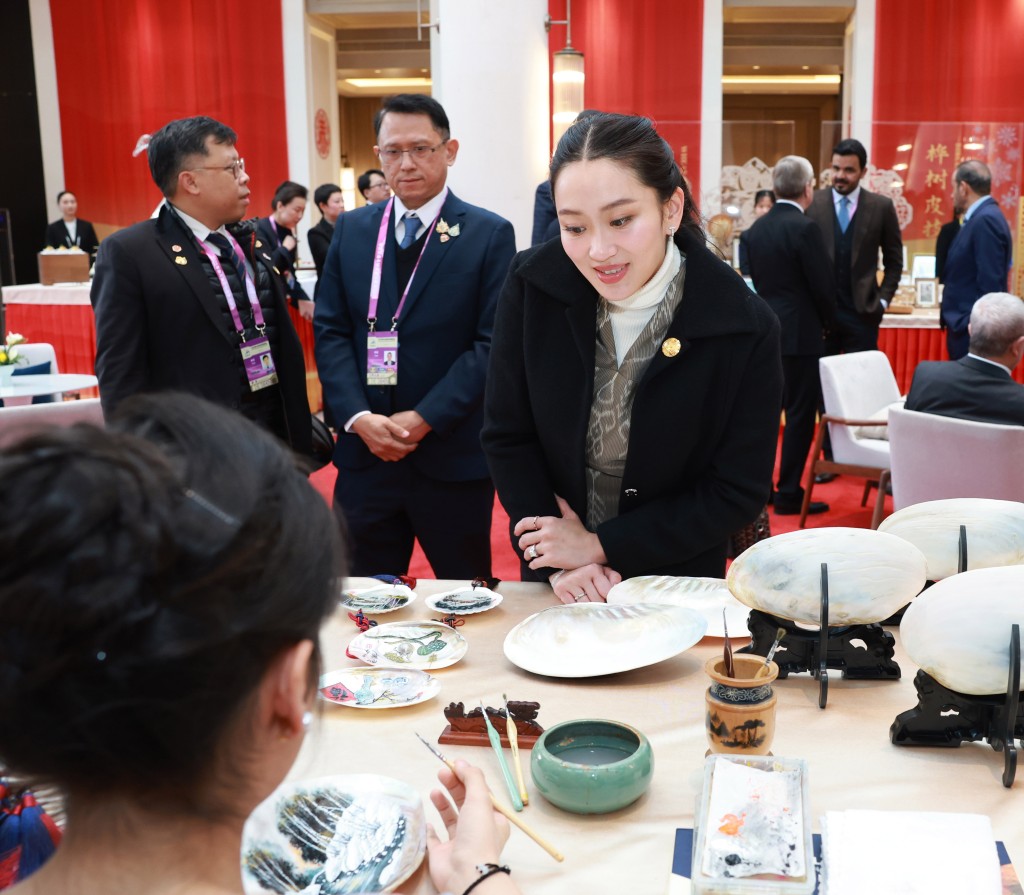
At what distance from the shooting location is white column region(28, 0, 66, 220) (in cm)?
1132

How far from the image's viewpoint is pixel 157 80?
11.1 metres

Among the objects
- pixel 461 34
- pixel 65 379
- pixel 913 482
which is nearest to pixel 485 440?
pixel 913 482

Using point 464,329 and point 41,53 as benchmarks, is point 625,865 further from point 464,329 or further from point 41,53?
point 41,53

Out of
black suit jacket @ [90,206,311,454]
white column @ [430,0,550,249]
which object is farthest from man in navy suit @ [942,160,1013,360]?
black suit jacket @ [90,206,311,454]

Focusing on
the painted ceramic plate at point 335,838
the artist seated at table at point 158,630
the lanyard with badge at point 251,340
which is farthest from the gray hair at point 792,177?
the artist seated at table at point 158,630

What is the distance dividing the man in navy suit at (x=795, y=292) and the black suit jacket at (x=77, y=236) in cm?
789

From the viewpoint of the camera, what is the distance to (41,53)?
11383 millimetres

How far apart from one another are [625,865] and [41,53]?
495 inches

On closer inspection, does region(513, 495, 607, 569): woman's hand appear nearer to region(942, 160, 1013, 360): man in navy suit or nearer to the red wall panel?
region(942, 160, 1013, 360): man in navy suit

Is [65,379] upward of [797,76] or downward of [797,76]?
downward

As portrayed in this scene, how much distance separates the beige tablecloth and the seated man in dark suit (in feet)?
6.38

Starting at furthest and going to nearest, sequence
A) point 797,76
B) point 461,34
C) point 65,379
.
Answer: point 797,76
point 461,34
point 65,379

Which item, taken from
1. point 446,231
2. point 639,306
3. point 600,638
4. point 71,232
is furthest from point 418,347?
point 71,232

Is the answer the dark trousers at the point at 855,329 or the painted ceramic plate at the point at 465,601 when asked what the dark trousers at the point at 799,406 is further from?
the painted ceramic plate at the point at 465,601
